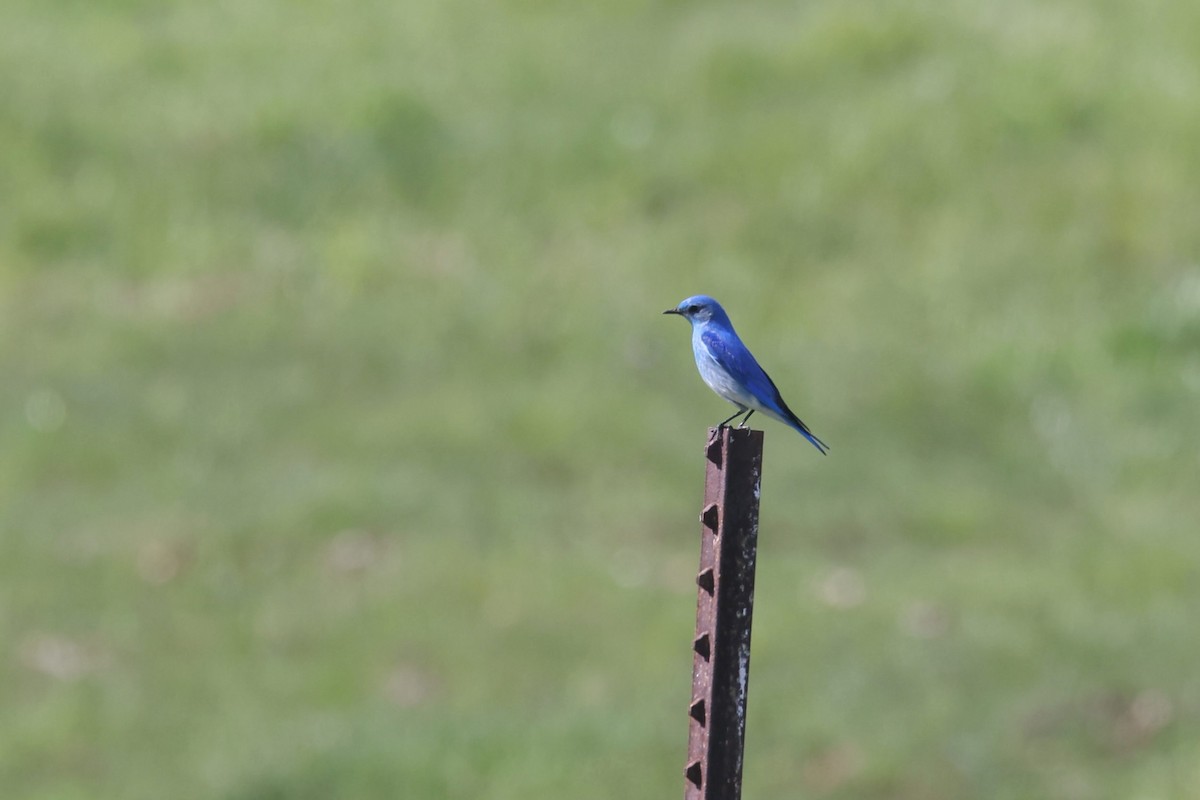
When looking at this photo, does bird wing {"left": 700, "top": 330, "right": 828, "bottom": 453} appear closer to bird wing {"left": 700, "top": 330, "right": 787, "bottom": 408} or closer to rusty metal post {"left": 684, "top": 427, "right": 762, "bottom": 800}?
bird wing {"left": 700, "top": 330, "right": 787, "bottom": 408}

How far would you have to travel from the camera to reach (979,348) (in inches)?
816

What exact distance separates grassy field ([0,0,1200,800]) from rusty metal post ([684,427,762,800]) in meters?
8.12

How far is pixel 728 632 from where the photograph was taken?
5.67 meters

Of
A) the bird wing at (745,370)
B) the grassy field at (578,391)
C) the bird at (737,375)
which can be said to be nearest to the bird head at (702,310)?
the bird at (737,375)

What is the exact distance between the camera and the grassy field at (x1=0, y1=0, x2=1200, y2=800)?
581 inches

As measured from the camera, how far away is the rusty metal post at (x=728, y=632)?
5.64 metres

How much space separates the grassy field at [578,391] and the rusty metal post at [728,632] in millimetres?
8116

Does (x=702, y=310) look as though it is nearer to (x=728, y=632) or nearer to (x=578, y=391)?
(x=728, y=632)

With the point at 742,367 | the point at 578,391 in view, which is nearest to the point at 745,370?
the point at 742,367

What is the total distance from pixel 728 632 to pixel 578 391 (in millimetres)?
14550

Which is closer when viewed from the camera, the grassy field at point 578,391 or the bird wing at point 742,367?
the bird wing at point 742,367

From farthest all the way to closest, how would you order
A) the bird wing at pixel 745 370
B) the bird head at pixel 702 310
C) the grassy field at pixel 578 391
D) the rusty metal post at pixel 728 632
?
the grassy field at pixel 578 391 < the bird head at pixel 702 310 < the bird wing at pixel 745 370 < the rusty metal post at pixel 728 632

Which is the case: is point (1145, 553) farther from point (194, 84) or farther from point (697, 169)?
point (194, 84)

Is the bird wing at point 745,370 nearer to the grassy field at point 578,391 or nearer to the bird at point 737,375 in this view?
the bird at point 737,375
